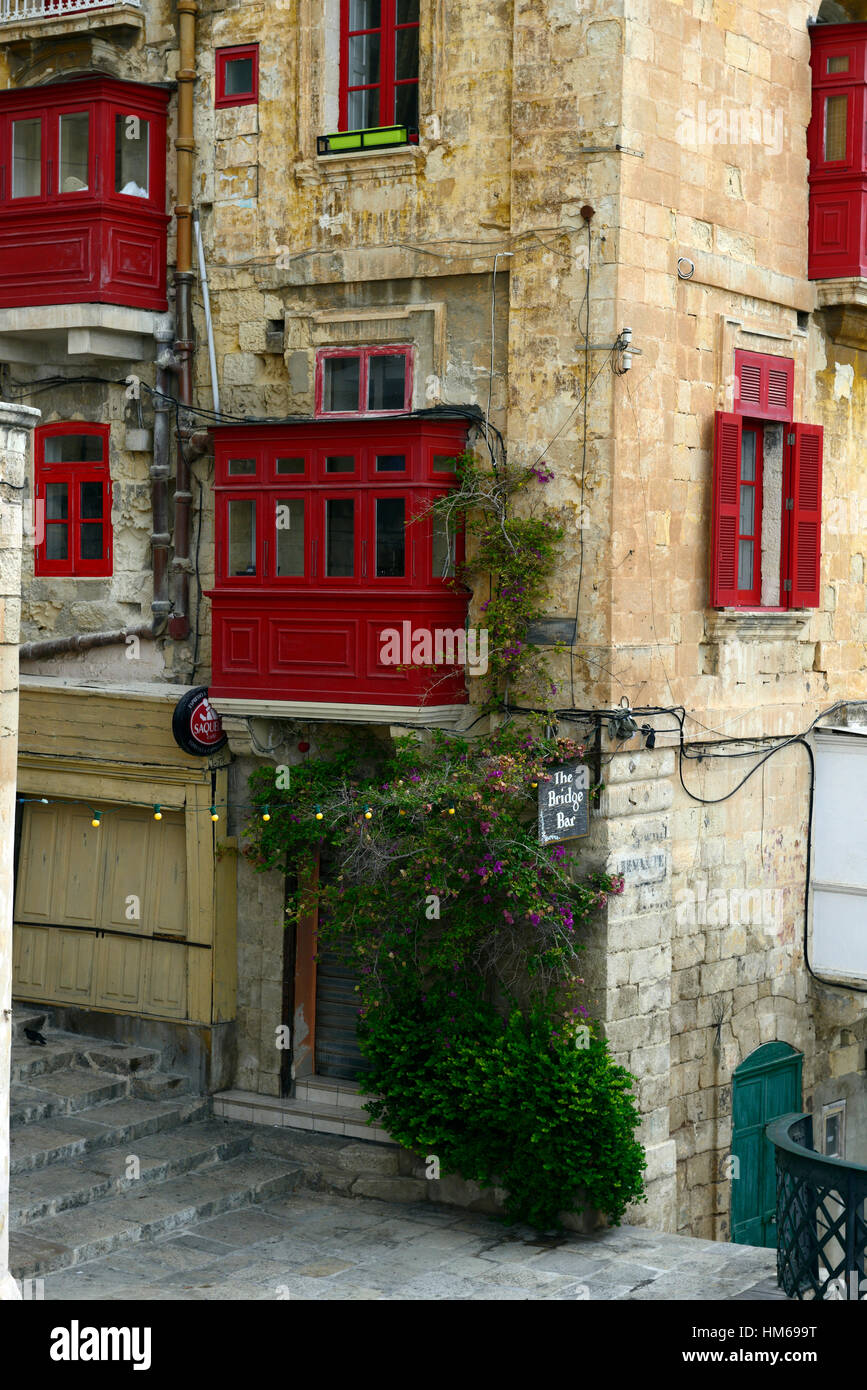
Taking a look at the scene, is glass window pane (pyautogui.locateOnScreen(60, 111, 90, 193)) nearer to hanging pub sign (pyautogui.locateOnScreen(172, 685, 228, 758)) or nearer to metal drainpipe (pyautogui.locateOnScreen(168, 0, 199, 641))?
metal drainpipe (pyautogui.locateOnScreen(168, 0, 199, 641))

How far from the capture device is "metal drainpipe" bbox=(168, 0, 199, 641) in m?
15.2

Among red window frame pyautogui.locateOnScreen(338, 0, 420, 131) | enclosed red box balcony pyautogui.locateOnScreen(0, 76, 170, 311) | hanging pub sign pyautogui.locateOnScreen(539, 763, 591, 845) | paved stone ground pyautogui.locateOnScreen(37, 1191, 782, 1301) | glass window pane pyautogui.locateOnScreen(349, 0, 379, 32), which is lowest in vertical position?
paved stone ground pyautogui.locateOnScreen(37, 1191, 782, 1301)

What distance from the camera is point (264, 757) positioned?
14.9 meters

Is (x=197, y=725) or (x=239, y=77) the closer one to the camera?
(x=197, y=725)

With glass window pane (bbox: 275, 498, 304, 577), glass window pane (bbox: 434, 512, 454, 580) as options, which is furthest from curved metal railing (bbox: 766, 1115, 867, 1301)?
glass window pane (bbox: 275, 498, 304, 577)

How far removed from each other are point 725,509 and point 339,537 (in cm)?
320

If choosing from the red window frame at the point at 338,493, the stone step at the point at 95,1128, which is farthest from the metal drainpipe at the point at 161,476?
the stone step at the point at 95,1128

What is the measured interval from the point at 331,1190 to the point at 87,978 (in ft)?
11.3

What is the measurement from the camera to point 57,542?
1636cm

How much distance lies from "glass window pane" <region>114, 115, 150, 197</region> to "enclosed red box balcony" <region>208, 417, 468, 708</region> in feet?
8.79

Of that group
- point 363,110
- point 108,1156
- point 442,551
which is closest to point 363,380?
point 442,551

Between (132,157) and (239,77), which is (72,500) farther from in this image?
(239,77)

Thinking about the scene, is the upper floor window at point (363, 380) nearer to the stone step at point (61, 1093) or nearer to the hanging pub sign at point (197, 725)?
the hanging pub sign at point (197, 725)

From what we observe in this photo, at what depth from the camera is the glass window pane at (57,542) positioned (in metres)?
16.3
